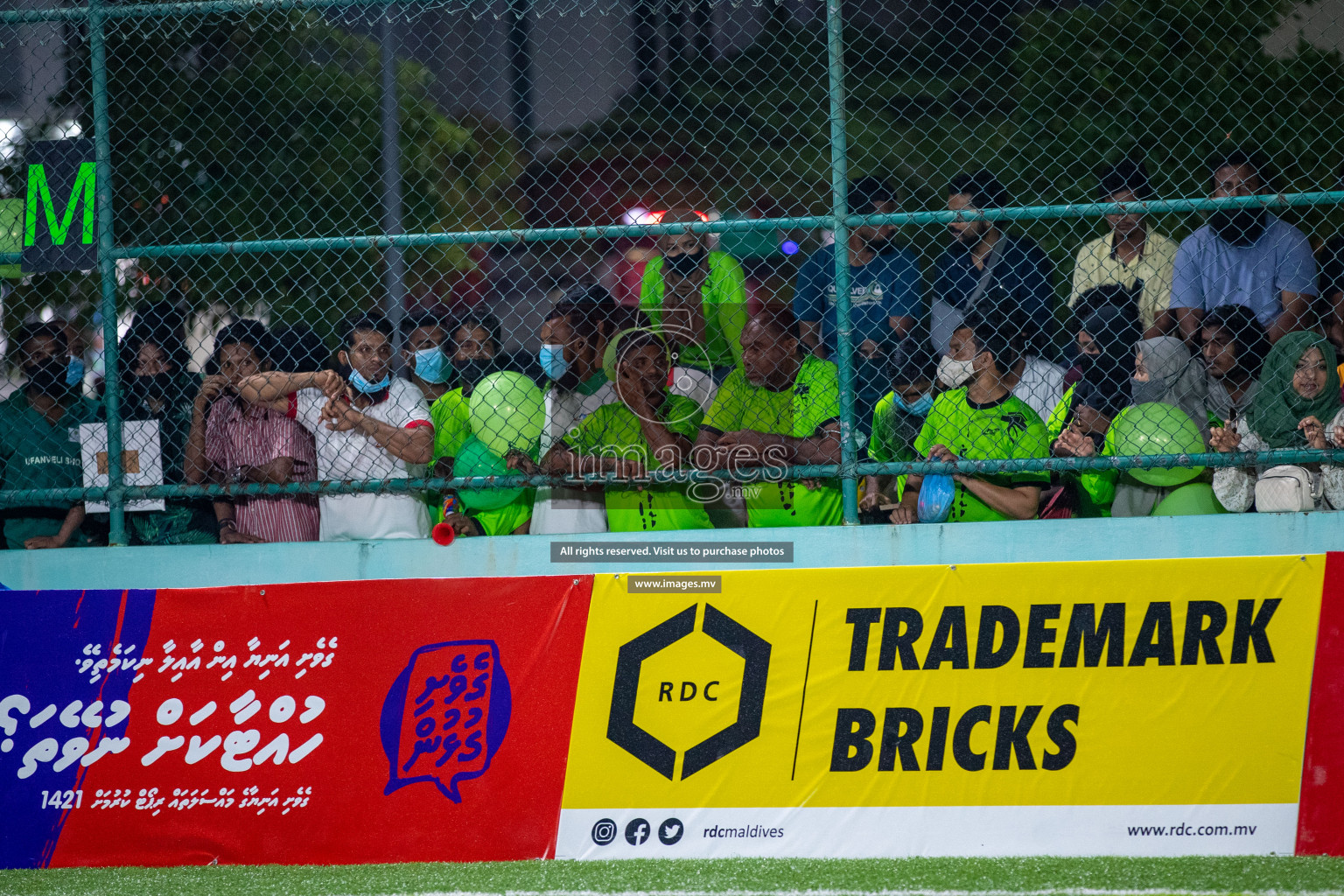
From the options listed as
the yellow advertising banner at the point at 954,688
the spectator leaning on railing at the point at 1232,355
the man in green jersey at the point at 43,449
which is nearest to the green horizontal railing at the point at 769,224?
the spectator leaning on railing at the point at 1232,355

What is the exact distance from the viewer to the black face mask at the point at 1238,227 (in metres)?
5.33

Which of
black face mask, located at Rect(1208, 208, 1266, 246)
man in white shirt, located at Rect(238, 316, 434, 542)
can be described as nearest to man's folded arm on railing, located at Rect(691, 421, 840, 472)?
man in white shirt, located at Rect(238, 316, 434, 542)

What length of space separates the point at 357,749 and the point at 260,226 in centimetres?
476

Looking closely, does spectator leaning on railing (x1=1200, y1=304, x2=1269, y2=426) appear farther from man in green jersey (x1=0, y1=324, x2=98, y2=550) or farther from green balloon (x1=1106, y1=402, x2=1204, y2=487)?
man in green jersey (x1=0, y1=324, x2=98, y2=550)

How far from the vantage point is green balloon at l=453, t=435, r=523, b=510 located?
16.7ft

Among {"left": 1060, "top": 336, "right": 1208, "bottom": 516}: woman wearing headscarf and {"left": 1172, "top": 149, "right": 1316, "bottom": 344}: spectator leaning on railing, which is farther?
{"left": 1172, "top": 149, "right": 1316, "bottom": 344}: spectator leaning on railing

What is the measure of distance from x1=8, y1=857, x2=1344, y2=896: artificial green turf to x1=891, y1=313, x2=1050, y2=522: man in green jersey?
4.14 ft

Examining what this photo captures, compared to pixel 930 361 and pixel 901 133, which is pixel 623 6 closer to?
pixel 901 133

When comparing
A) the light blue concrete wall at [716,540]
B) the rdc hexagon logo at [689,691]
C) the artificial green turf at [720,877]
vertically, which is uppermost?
the light blue concrete wall at [716,540]

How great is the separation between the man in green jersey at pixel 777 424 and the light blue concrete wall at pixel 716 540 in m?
0.21

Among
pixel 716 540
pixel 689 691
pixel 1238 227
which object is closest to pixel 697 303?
pixel 716 540

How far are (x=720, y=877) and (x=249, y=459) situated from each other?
251 centimetres

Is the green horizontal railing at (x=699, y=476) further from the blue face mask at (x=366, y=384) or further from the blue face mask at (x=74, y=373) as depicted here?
the blue face mask at (x=74, y=373)

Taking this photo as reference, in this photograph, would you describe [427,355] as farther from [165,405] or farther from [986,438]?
[986,438]
